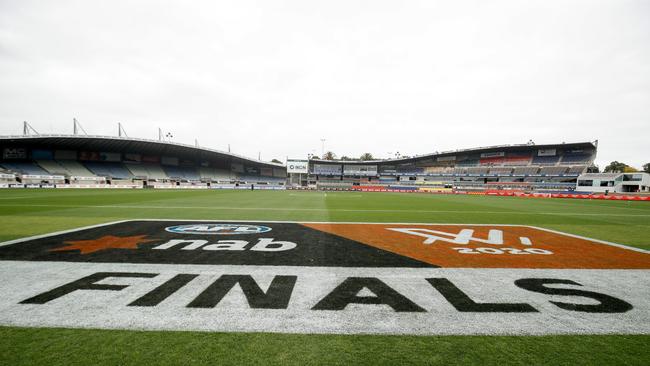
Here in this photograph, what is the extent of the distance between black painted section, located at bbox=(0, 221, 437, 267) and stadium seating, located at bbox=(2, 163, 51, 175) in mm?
53397

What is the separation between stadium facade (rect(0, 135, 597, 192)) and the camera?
4509 centimetres

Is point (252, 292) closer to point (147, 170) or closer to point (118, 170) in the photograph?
point (118, 170)

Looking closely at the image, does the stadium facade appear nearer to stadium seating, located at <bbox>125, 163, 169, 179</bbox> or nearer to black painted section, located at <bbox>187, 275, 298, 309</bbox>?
stadium seating, located at <bbox>125, 163, 169, 179</bbox>

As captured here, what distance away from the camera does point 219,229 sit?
9453 mm

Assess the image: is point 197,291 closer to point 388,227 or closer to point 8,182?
point 388,227

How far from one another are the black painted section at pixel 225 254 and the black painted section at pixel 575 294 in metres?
1.81

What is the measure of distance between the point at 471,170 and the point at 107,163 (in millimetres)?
85577

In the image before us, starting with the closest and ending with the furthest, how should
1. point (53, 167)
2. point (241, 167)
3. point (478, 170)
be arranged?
point (53, 167), point (478, 170), point (241, 167)

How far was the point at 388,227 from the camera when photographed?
35.1 ft

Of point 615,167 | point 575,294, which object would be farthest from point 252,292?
point 615,167

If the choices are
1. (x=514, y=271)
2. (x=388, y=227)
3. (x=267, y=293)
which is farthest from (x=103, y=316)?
(x=388, y=227)

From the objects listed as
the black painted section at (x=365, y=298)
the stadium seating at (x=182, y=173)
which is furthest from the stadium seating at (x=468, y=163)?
the black painted section at (x=365, y=298)

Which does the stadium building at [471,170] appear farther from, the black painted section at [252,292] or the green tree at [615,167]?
the green tree at [615,167]

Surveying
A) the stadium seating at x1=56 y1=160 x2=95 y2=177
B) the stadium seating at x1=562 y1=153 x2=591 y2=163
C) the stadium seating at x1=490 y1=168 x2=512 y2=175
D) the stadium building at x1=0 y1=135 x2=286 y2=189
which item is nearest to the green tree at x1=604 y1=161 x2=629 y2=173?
the stadium seating at x1=562 y1=153 x2=591 y2=163
